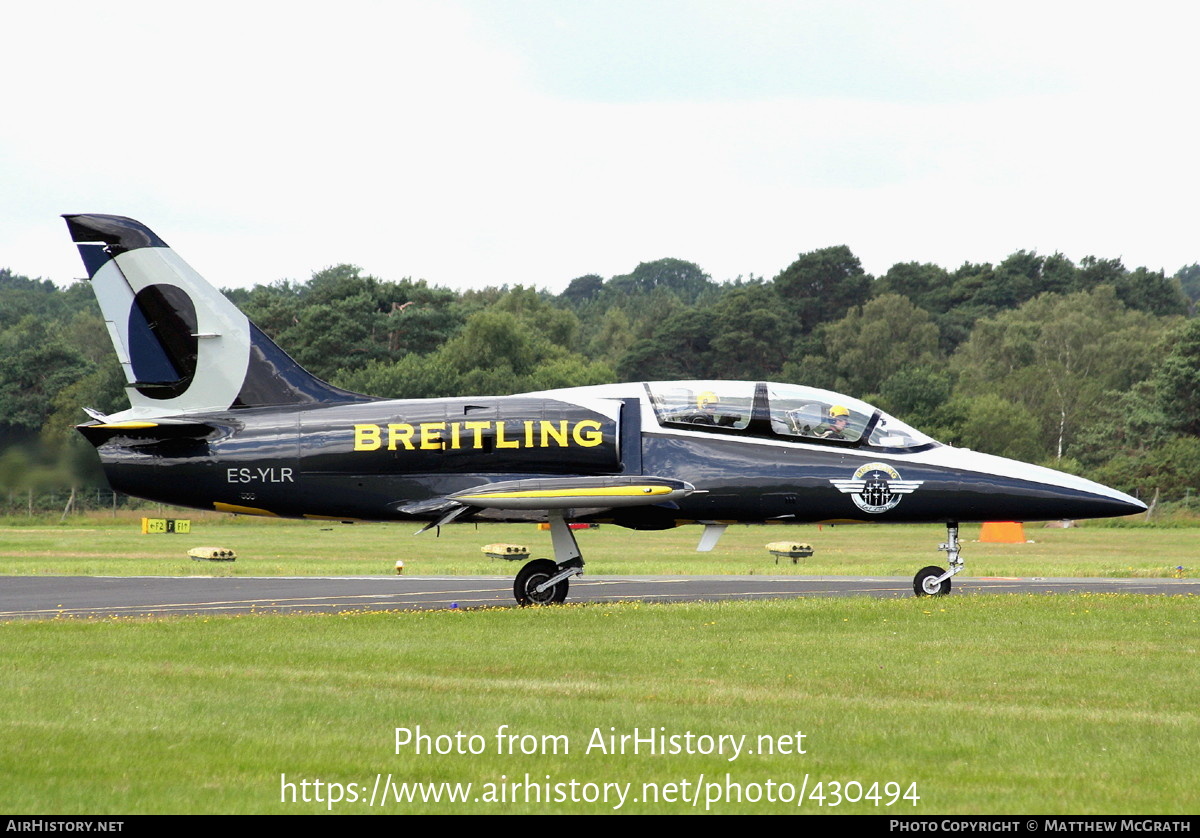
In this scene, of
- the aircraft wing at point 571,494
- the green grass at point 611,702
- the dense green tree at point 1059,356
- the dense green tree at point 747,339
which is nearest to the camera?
the green grass at point 611,702

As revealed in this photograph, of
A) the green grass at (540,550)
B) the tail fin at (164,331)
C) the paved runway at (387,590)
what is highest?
the tail fin at (164,331)

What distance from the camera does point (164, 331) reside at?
69.9 feet

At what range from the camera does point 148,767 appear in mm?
9508

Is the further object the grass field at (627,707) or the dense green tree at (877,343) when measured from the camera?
the dense green tree at (877,343)

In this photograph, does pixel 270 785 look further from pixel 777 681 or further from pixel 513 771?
pixel 777 681

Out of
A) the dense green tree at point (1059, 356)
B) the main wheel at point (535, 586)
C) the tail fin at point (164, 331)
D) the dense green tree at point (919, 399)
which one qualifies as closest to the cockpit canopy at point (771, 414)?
the main wheel at point (535, 586)

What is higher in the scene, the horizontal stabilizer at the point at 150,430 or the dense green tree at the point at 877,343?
the dense green tree at the point at 877,343

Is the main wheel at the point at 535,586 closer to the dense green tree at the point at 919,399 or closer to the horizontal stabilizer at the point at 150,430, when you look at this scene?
the horizontal stabilizer at the point at 150,430

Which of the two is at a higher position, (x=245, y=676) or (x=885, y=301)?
(x=885, y=301)

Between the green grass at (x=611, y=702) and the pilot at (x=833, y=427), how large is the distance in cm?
300

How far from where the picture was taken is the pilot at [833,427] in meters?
21.5

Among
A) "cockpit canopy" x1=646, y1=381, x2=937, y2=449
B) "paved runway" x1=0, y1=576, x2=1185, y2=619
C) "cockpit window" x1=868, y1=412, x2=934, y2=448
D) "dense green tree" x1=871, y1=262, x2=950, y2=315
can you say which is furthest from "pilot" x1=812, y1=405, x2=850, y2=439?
"dense green tree" x1=871, y1=262, x2=950, y2=315
